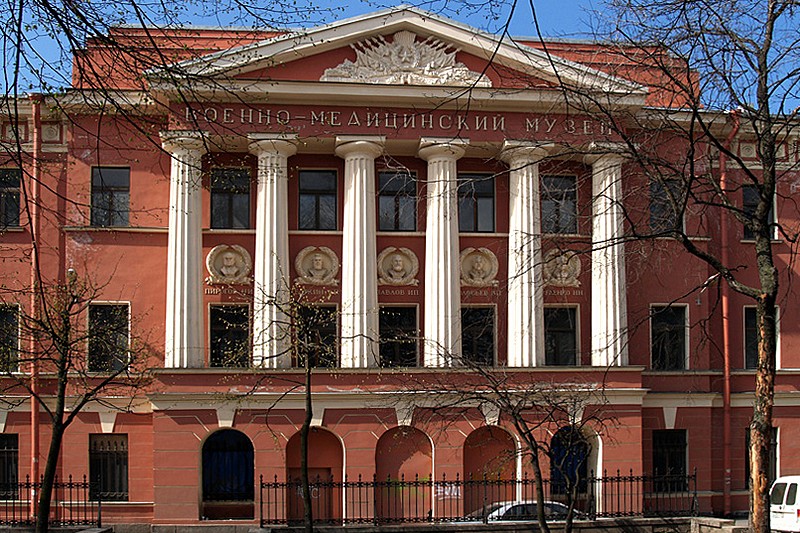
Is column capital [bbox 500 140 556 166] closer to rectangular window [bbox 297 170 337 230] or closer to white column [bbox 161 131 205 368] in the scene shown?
rectangular window [bbox 297 170 337 230]

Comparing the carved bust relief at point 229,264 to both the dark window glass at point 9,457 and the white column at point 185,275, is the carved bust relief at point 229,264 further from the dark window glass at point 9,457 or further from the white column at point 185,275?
the dark window glass at point 9,457

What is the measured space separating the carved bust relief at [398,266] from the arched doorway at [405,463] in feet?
13.9

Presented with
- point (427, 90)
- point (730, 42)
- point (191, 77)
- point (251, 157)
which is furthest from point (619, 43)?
point (251, 157)

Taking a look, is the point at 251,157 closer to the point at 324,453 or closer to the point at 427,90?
the point at 427,90

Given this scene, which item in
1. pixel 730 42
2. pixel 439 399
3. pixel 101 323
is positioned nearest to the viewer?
pixel 730 42

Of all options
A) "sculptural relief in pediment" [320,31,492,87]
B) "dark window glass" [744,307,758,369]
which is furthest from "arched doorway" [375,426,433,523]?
"dark window glass" [744,307,758,369]

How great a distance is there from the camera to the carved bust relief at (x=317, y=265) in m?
30.2

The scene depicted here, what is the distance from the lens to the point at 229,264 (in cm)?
3008

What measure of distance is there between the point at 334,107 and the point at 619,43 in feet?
52.7

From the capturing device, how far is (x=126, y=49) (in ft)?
33.0

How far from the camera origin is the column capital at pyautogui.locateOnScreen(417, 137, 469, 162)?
2912cm

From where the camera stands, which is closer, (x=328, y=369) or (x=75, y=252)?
(x=328, y=369)

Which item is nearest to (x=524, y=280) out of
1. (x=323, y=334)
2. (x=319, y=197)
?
(x=323, y=334)

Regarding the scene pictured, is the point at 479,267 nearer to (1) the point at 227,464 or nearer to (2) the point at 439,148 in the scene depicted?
(2) the point at 439,148
